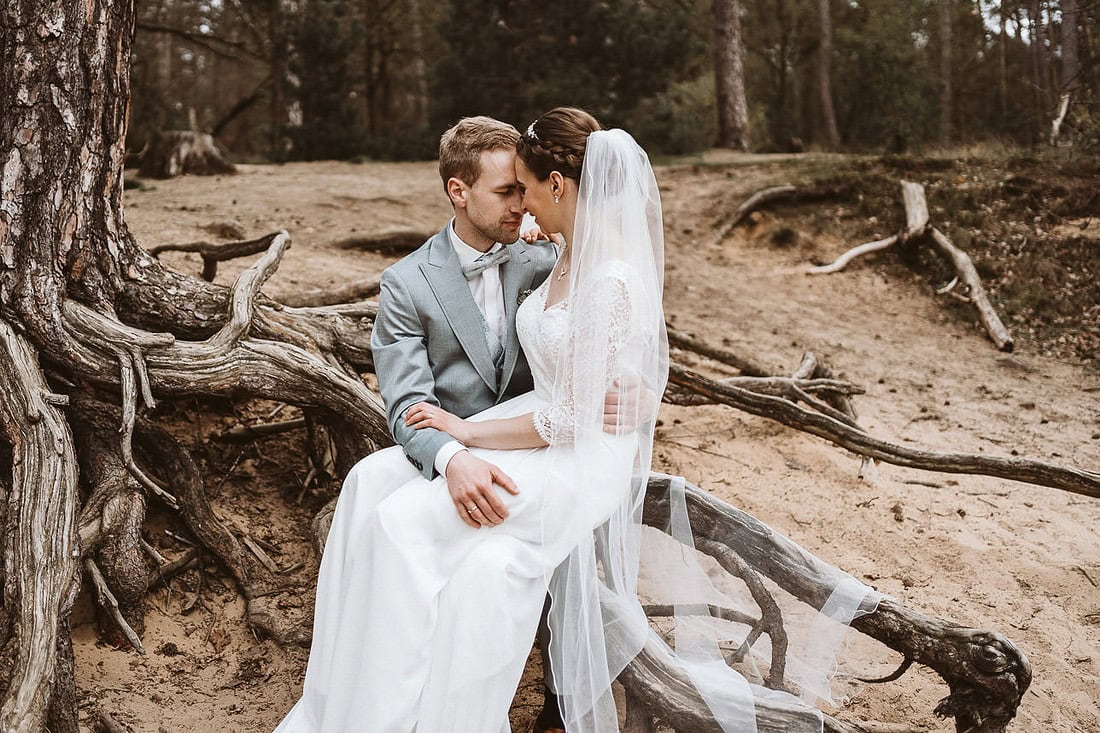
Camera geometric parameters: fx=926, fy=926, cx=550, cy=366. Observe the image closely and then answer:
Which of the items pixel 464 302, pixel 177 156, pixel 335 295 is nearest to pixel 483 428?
pixel 464 302

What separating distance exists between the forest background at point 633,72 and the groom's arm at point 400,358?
8.60 meters

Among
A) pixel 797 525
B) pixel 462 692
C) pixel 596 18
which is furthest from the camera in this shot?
pixel 596 18

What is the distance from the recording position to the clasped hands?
2848 millimetres

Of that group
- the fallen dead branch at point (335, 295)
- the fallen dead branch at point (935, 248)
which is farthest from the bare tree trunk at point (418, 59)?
the fallen dead branch at point (335, 295)

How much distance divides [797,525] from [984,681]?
6.01ft

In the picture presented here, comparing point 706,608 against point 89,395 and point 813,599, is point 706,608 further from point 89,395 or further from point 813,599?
point 89,395

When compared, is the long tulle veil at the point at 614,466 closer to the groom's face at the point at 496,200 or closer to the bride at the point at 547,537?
the bride at the point at 547,537

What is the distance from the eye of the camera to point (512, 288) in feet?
11.6

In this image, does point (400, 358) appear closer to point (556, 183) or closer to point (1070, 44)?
point (556, 183)

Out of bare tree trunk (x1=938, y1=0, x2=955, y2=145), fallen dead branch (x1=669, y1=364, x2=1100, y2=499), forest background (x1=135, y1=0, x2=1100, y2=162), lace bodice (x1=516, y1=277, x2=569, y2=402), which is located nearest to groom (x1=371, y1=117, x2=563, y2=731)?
lace bodice (x1=516, y1=277, x2=569, y2=402)

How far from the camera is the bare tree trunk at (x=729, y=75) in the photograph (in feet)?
49.1

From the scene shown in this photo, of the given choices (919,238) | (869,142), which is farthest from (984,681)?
(869,142)

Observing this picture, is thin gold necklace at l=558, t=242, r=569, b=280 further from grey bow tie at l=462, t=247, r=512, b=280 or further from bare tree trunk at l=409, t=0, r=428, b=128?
bare tree trunk at l=409, t=0, r=428, b=128

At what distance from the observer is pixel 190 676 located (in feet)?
11.8
